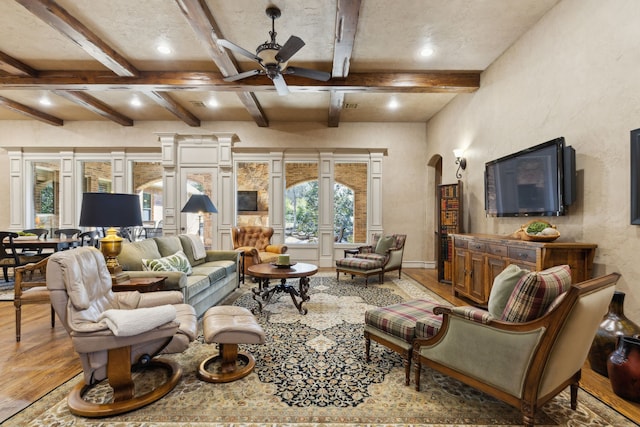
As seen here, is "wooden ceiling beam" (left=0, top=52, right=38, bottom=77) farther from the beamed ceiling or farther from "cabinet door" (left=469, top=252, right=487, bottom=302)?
"cabinet door" (left=469, top=252, right=487, bottom=302)

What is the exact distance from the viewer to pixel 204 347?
100 inches

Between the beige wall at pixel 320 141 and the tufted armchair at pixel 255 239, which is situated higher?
the beige wall at pixel 320 141

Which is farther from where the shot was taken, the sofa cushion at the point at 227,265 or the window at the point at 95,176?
the window at the point at 95,176

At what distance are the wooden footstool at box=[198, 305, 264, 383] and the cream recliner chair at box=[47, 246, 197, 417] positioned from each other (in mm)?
200

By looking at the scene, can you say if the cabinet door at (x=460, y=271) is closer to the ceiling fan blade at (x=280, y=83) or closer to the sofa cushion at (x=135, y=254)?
the ceiling fan blade at (x=280, y=83)

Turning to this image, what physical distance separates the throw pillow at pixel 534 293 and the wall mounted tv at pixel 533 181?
66.3 inches

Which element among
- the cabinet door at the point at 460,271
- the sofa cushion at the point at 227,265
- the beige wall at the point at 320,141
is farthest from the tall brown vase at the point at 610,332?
the beige wall at the point at 320,141

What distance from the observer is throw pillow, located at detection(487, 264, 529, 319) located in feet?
5.31

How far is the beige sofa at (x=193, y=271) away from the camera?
9.53 ft

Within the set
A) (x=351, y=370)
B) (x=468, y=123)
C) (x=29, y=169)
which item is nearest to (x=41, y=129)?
(x=29, y=169)

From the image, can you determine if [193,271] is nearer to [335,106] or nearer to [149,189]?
[335,106]

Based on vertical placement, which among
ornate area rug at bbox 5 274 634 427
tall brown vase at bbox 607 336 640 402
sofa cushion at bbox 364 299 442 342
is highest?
sofa cushion at bbox 364 299 442 342

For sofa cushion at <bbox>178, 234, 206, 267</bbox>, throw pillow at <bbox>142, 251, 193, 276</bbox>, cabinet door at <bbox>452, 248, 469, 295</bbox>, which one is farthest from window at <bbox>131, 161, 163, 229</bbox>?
cabinet door at <bbox>452, 248, 469, 295</bbox>

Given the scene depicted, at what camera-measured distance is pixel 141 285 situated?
2520 mm
